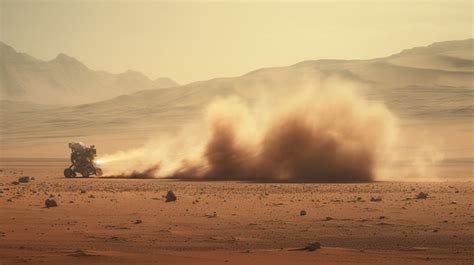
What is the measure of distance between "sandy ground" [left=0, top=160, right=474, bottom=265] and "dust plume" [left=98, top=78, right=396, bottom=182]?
294 inches

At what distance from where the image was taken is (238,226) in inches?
770

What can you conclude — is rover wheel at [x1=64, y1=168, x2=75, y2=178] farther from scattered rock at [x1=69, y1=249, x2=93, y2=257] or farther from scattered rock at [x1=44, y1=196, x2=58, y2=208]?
scattered rock at [x1=69, y1=249, x2=93, y2=257]

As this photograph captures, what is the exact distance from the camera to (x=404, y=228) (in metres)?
19.0

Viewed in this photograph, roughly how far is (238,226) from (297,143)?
806 inches

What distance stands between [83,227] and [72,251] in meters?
3.81

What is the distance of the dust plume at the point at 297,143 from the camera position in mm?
38406

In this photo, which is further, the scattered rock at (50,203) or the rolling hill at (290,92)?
the rolling hill at (290,92)

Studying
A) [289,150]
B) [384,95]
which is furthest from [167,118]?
[289,150]

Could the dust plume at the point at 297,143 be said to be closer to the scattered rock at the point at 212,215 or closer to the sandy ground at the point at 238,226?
the sandy ground at the point at 238,226

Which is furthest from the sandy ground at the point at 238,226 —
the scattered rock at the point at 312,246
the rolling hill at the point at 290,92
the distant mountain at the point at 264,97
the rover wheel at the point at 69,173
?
the distant mountain at the point at 264,97

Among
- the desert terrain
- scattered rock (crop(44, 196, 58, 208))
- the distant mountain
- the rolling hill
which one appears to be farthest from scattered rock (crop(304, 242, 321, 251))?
the distant mountain

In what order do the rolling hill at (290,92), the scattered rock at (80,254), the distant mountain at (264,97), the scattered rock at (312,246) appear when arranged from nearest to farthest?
the scattered rock at (80,254)
the scattered rock at (312,246)
the rolling hill at (290,92)
the distant mountain at (264,97)

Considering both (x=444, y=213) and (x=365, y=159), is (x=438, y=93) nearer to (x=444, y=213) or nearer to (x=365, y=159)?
(x=365, y=159)

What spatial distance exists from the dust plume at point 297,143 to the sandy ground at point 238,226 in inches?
294
